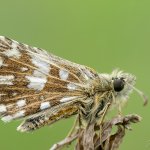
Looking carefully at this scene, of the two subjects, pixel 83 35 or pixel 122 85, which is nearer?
pixel 122 85

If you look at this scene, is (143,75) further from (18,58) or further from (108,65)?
(18,58)

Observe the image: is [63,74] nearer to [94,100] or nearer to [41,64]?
[41,64]

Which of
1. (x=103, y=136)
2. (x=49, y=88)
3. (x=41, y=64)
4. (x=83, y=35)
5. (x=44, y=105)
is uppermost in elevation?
(x=83, y=35)

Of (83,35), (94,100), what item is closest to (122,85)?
(94,100)

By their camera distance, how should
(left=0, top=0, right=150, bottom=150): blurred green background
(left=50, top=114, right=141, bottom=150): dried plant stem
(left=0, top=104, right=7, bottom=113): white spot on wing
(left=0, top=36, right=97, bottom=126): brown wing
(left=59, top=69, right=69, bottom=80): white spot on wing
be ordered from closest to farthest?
(left=50, top=114, right=141, bottom=150): dried plant stem → (left=0, top=104, right=7, bottom=113): white spot on wing → (left=0, top=36, right=97, bottom=126): brown wing → (left=59, top=69, right=69, bottom=80): white spot on wing → (left=0, top=0, right=150, bottom=150): blurred green background

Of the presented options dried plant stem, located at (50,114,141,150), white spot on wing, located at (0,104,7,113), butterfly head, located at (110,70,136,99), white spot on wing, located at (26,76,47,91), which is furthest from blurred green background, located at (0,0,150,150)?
dried plant stem, located at (50,114,141,150)

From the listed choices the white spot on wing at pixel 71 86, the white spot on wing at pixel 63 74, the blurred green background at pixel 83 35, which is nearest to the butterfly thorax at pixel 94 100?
the white spot on wing at pixel 71 86

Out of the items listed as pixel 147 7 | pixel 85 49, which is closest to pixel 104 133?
pixel 85 49

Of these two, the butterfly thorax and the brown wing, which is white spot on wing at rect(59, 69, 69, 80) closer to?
the brown wing
